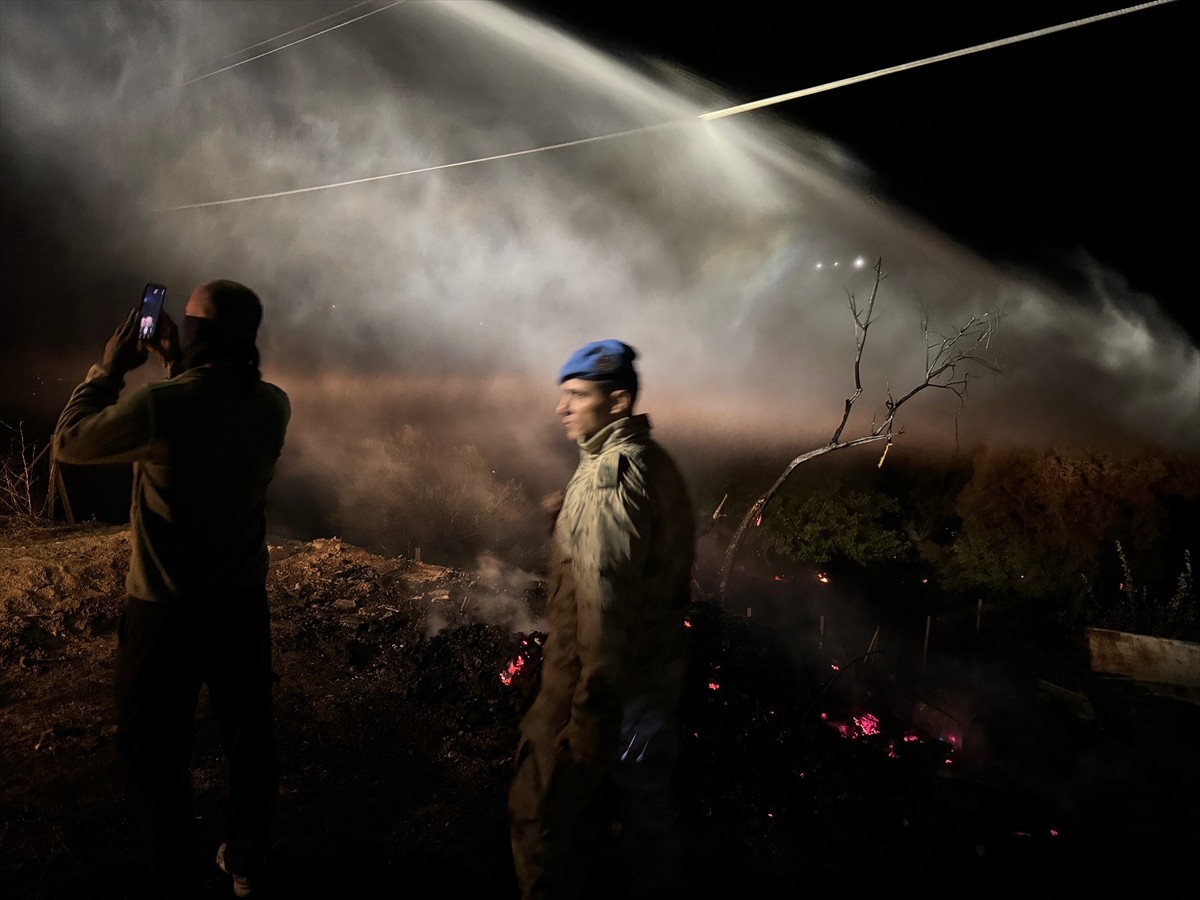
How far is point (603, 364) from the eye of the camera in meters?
2.38

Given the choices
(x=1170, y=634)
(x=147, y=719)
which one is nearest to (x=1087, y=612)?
(x=1170, y=634)

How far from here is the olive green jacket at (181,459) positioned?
203 centimetres

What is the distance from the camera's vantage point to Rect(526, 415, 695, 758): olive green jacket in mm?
2119

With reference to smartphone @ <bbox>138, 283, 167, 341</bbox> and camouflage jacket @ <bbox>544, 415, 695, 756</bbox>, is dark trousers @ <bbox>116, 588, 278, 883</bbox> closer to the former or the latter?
smartphone @ <bbox>138, 283, 167, 341</bbox>

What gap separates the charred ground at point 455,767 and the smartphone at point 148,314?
234 cm

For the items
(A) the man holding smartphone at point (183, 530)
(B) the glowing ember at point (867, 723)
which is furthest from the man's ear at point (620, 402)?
(B) the glowing ember at point (867, 723)

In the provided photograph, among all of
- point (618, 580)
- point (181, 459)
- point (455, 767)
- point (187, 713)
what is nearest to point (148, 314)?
point (181, 459)

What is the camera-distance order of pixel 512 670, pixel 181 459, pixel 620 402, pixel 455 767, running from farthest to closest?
Result: 1. pixel 512 670
2. pixel 455 767
3. pixel 620 402
4. pixel 181 459

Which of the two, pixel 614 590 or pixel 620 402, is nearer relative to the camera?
pixel 614 590

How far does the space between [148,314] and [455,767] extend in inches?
120

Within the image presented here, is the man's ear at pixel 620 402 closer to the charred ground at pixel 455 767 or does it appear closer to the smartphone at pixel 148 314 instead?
the smartphone at pixel 148 314

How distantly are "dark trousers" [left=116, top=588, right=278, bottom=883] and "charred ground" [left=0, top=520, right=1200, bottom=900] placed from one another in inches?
19.4

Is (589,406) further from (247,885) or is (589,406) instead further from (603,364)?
(247,885)

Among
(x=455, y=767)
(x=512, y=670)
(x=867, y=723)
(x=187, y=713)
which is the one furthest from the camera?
(x=867, y=723)
